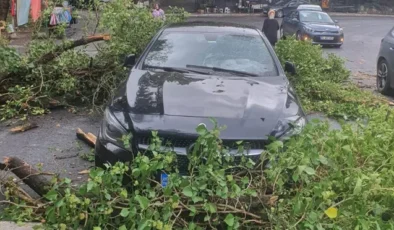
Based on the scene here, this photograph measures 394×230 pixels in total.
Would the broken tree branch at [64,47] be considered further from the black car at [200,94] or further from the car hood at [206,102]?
the car hood at [206,102]

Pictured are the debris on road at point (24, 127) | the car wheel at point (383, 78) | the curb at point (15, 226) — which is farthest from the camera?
the car wheel at point (383, 78)

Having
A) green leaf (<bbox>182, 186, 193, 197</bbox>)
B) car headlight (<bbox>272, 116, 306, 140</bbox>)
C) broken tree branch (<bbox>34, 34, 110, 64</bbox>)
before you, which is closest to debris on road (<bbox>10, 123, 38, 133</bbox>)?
broken tree branch (<bbox>34, 34, 110, 64</bbox>)

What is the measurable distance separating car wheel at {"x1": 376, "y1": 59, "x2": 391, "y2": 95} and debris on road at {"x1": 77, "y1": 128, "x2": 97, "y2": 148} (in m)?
6.38

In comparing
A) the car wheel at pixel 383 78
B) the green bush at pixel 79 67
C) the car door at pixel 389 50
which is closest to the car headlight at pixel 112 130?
the green bush at pixel 79 67

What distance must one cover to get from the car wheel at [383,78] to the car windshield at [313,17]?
1190cm

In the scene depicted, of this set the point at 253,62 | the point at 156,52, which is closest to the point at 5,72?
the point at 156,52

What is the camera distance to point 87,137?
6.65 metres

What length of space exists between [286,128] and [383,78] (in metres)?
6.96

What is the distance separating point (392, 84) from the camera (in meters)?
10.4

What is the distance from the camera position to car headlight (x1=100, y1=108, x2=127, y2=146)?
4.61 meters

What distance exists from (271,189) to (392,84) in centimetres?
735

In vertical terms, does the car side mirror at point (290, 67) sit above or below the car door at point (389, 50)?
above

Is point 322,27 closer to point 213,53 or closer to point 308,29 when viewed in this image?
point 308,29

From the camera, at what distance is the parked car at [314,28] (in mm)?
Answer: 21531
